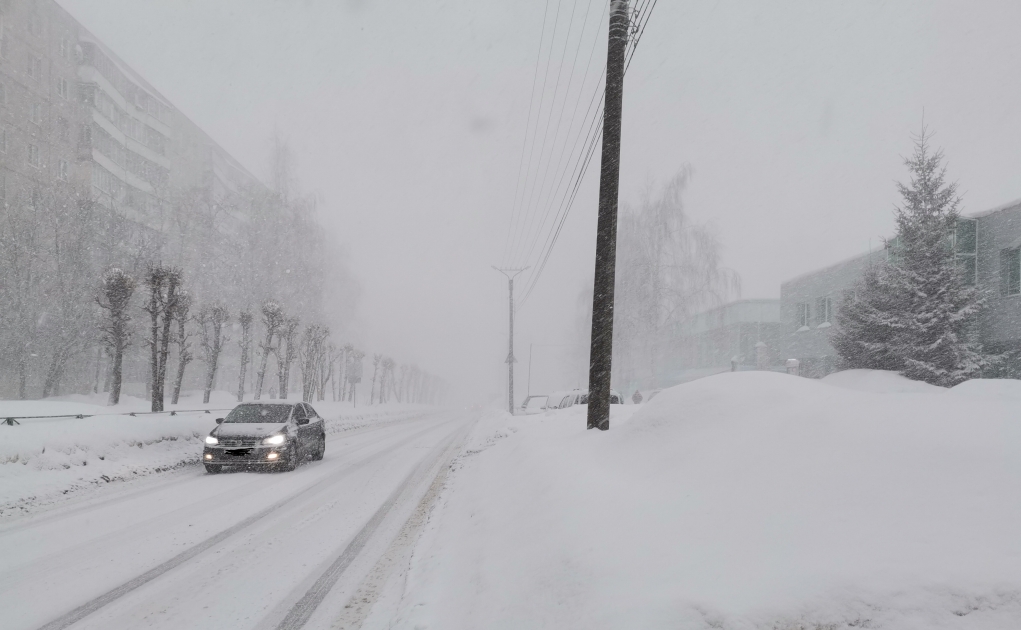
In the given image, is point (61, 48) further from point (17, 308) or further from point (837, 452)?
point (837, 452)

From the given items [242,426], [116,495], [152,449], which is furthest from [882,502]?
[152,449]

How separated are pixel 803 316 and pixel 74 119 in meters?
50.5

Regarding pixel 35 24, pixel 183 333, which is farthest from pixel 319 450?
pixel 35 24

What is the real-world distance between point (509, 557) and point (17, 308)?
32310 millimetres

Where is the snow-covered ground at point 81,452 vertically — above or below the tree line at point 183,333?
below

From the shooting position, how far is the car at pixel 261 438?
1147 cm

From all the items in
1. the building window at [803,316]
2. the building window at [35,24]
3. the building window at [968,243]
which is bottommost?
the building window at [803,316]

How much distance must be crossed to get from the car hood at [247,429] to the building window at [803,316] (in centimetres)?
3200

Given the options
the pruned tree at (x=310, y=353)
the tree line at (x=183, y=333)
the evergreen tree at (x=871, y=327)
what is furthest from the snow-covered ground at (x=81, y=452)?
the pruned tree at (x=310, y=353)

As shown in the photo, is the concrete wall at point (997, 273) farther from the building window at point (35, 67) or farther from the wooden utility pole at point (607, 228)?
Answer: the building window at point (35, 67)

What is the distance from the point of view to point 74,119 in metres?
39.8

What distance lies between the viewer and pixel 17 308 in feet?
89.0

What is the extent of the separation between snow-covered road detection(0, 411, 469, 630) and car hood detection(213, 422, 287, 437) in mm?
1342

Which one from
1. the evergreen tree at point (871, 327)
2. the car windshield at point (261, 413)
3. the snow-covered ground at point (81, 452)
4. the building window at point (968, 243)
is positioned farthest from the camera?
the building window at point (968, 243)
